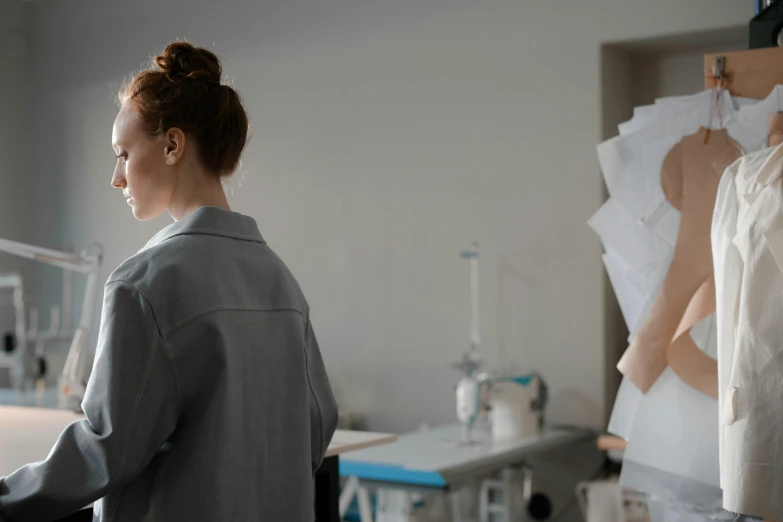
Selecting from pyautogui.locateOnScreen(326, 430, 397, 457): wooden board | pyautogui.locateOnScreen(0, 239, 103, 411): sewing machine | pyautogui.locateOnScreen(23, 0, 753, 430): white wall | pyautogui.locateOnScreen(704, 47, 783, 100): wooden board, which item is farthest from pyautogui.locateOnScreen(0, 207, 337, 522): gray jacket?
pyautogui.locateOnScreen(23, 0, 753, 430): white wall

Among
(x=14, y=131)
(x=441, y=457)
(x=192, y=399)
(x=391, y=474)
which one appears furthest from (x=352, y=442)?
(x=14, y=131)

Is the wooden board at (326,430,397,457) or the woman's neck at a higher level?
the woman's neck

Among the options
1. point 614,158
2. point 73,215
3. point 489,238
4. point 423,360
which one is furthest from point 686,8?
point 73,215

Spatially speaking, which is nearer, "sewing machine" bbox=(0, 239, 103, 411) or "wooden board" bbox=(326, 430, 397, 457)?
"wooden board" bbox=(326, 430, 397, 457)

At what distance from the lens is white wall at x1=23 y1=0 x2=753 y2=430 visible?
394cm

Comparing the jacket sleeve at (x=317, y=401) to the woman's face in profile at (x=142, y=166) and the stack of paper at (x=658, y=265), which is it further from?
the stack of paper at (x=658, y=265)

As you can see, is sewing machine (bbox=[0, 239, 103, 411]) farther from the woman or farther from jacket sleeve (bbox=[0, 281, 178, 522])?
jacket sleeve (bbox=[0, 281, 178, 522])

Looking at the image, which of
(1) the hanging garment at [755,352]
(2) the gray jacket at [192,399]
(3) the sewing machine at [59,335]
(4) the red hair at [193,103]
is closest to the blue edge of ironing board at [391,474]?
(3) the sewing machine at [59,335]

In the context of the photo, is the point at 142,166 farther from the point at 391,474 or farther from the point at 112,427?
the point at 391,474

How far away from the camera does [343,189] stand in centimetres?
453

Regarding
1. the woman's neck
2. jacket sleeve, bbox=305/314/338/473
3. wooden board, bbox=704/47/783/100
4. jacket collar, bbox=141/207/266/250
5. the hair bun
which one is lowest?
jacket sleeve, bbox=305/314/338/473

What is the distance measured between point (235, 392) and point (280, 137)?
12.0 ft

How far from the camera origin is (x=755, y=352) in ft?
6.36

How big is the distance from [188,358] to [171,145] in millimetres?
291
